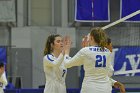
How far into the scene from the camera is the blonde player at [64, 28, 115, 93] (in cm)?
509

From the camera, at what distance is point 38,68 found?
651 inches

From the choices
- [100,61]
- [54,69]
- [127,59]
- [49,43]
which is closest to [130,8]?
[127,59]

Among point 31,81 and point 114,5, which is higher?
point 114,5

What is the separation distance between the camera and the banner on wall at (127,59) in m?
16.5

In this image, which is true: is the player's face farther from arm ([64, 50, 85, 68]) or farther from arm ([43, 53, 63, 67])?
arm ([64, 50, 85, 68])

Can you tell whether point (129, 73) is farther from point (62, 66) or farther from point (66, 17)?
point (62, 66)

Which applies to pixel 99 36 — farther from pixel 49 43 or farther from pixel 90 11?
pixel 90 11

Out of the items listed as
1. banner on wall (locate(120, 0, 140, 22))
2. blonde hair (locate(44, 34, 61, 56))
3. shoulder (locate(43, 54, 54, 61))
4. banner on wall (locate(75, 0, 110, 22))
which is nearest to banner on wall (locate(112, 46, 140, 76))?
banner on wall (locate(120, 0, 140, 22))

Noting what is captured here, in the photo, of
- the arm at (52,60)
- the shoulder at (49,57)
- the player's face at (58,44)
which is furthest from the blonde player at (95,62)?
the player's face at (58,44)

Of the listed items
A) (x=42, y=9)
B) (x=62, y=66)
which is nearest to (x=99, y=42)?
(x=62, y=66)

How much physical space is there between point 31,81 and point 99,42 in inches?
461

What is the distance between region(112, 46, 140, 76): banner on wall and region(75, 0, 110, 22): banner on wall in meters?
1.34

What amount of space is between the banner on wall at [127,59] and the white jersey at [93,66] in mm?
11453

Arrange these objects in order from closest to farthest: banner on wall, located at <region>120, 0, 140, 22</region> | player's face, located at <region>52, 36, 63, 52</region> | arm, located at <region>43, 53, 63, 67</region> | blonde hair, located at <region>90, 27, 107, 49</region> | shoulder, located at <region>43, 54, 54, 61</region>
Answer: blonde hair, located at <region>90, 27, 107, 49</region> → arm, located at <region>43, 53, 63, 67</region> → shoulder, located at <region>43, 54, 54, 61</region> → player's face, located at <region>52, 36, 63, 52</region> → banner on wall, located at <region>120, 0, 140, 22</region>
